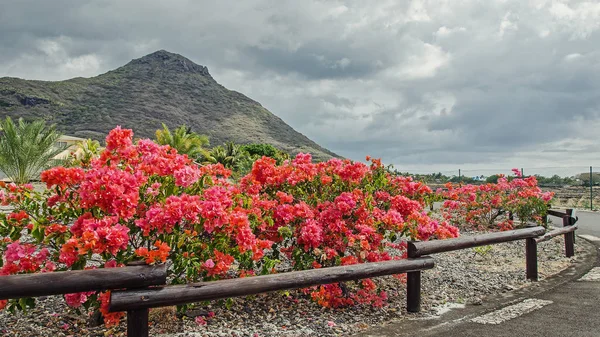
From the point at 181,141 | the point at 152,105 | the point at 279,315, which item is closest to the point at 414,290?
the point at 279,315

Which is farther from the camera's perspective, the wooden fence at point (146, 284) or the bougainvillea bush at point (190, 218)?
the bougainvillea bush at point (190, 218)

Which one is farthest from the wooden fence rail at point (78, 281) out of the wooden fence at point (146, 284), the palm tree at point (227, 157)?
the palm tree at point (227, 157)

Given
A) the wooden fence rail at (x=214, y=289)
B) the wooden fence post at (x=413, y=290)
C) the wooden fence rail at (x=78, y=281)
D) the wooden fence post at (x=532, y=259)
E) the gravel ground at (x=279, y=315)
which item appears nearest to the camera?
the wooden fence rail at (x=78, y=281)

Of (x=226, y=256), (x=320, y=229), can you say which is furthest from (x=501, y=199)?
(x=226, y=256)

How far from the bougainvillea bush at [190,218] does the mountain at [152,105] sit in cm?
9054

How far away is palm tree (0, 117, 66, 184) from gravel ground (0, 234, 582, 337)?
16.8 metres

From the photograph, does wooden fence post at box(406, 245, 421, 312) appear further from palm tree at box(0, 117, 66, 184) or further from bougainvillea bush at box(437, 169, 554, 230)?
palm tree at box(0, 117, 66, 184)

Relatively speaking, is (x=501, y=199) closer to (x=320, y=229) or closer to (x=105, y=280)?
(x=320, y=229)

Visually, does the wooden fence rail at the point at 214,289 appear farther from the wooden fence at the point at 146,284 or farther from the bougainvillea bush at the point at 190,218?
the bougainvillea bush at the point at 190,218

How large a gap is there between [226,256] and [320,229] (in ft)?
4.02

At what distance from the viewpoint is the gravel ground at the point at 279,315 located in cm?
401

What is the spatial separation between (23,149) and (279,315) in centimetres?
1965

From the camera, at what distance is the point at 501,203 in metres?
11.4

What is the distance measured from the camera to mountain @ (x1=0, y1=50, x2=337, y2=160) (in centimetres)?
10088
